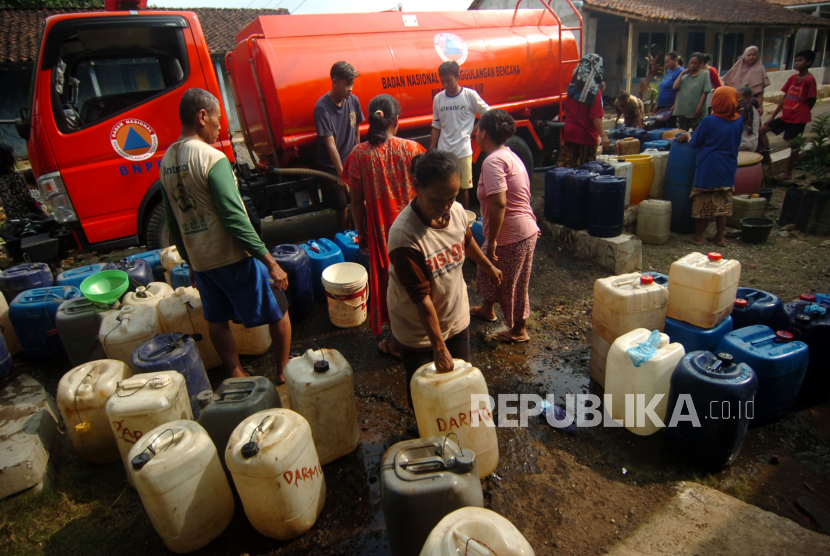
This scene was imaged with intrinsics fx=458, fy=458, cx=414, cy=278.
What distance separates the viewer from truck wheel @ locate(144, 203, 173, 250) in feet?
16.0

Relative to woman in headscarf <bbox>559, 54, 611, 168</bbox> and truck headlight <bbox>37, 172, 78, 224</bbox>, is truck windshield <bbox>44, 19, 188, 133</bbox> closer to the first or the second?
truck headlight <bbox>37, 172, 78, 224</bbox>

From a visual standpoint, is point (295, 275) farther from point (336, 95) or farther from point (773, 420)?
point (773, 420)

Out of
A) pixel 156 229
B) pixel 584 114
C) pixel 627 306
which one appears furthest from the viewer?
pixel 584 114

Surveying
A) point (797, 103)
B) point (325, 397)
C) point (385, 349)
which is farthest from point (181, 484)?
point (797, 103)

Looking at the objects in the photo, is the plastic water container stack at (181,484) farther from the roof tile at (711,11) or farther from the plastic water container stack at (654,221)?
the roof tile at (711,11)

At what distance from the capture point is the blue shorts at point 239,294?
2.82 metres

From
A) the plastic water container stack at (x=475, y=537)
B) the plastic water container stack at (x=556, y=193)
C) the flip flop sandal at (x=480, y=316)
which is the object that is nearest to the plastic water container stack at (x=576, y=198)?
the plastic water container stack at (x=556, y=193)

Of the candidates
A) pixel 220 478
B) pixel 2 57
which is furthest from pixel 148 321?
pixel 2 57

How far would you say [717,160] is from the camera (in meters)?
5.00

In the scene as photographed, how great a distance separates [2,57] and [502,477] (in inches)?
720

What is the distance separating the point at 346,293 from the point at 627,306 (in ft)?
7.14

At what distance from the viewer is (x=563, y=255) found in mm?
5234

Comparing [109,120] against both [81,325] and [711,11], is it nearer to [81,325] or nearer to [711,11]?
[81,325]

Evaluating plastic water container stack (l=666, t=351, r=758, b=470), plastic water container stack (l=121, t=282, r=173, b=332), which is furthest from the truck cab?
plastic water container stack (l=666, t=351, r=758, b=470)
